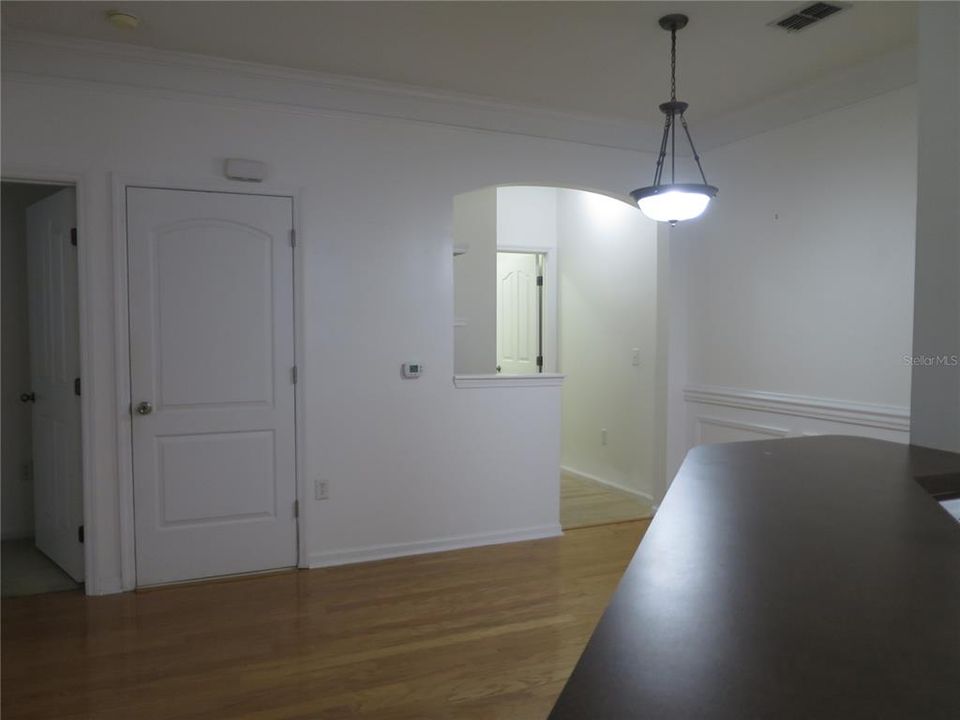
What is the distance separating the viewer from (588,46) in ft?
10.8

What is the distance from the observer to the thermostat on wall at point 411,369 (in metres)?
4.07

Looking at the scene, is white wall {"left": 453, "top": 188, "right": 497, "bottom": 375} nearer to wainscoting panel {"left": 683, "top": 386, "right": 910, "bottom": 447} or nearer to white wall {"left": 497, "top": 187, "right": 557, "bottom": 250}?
white wall {"left": 497, "top": 187, "right": 557, "bottom": 250}

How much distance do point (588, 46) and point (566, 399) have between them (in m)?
3.88

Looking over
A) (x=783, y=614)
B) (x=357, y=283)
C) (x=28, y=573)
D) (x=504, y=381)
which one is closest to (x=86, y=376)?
(x=28, y=573)

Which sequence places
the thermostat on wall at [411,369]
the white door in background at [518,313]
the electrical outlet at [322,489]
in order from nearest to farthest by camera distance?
the electrical outlet at [322,489] < the thermostat on wall at [411,369] < the white door in background at [518,313]

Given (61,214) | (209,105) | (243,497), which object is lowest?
(243,497)

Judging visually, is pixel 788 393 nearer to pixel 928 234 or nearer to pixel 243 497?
pixel 928 234

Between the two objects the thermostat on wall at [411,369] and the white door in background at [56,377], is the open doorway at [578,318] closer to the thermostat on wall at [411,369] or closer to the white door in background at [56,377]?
the thermostat on wall at [411,369]

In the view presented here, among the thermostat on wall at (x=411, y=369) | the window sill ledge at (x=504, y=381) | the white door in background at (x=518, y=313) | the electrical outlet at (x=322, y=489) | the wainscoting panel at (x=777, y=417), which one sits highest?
the white door in background at (x=518, y=313)

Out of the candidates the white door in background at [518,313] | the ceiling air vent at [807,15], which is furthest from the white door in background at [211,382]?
the white door in background at [518,313]

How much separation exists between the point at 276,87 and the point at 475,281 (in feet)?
7.41

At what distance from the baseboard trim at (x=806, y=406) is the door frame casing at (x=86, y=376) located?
3.79 meters

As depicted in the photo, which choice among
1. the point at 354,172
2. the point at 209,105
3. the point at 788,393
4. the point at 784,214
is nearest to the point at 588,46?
the point at 354,172

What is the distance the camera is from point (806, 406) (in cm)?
403
